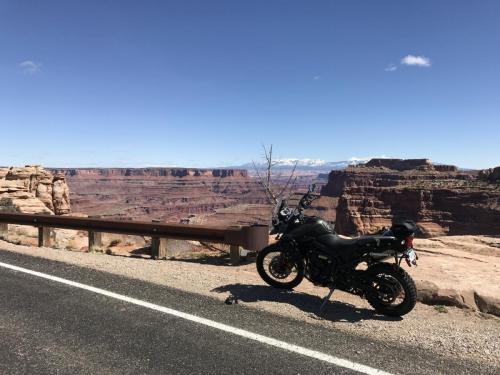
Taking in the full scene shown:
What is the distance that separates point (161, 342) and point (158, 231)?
5500 millimetres

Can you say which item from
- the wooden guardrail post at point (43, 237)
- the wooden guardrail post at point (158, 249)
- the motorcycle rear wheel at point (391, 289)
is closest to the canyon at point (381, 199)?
the motorcycle rear wheel at point (391, 289)

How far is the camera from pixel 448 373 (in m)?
3.75

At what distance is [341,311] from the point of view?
18.3 feet

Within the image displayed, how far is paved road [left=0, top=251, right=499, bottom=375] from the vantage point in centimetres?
382

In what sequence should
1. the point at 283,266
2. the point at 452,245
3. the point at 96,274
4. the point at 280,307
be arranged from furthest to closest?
the point at 452,245, the point at 96,274, the point at 283,266, the point at 280,307

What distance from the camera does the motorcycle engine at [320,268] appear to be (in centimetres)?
576

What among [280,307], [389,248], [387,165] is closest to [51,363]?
[280,307]

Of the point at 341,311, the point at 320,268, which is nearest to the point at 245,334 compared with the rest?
the point at 341,311

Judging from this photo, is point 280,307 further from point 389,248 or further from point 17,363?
point 17,363

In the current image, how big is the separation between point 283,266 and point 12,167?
26709 mm

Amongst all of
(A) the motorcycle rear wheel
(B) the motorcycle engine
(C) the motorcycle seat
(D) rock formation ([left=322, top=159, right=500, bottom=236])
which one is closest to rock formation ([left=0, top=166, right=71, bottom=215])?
(B) the motorcycle engine

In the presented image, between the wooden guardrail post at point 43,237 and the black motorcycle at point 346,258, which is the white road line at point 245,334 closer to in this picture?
the black motorcycle at point 346,258

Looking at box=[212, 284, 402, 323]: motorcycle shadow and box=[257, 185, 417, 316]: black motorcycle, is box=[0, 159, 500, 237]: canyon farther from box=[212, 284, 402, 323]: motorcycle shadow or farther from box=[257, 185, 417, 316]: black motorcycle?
box=[212, 284, 402, 323]: motorcycle shadow

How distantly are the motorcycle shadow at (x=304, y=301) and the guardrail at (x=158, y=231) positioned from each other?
1.83 metres
